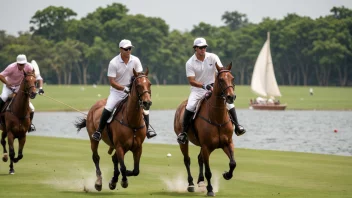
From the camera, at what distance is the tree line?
155450 mm

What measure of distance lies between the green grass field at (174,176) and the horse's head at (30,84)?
2.11 metres

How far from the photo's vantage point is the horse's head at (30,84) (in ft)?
68.1

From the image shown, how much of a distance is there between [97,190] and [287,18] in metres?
161

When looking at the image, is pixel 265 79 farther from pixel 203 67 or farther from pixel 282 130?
pixel 203 67

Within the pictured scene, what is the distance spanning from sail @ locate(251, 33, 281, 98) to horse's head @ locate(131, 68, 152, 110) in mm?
75429

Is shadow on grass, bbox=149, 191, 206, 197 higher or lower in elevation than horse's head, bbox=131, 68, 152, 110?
lower

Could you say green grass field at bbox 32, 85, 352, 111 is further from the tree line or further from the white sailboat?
the tree line

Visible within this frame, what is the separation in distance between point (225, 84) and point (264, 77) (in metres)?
76.1

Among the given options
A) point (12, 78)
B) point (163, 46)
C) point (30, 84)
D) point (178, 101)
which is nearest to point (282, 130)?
point (12, 78)

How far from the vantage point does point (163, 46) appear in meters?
170

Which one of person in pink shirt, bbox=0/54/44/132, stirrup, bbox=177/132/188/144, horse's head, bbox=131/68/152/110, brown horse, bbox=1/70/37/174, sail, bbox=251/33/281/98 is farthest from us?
sail, bbox=251/33/281/98

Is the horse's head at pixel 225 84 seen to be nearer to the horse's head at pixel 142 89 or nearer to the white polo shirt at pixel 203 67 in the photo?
the white polo shirt at pixel 203 67

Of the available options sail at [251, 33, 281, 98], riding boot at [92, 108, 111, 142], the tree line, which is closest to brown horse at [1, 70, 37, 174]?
riding boot at [92, 108, 111, 142]

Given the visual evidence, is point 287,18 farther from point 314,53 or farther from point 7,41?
point 7,41
